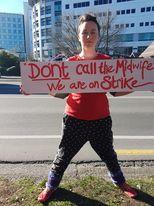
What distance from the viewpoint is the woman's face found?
10.3 feet

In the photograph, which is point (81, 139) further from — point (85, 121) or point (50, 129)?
point (50, 129)

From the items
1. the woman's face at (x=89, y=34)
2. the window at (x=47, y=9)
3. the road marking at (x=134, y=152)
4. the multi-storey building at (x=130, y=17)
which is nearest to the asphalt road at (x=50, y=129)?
the road marking at (x=134, y=152)

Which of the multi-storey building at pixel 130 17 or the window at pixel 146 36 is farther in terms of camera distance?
the multi-storey building at pixel 130 17

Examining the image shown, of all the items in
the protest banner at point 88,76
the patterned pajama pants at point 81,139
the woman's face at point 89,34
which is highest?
the woman's face at point 89,34

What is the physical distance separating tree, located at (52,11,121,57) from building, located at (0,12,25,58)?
82276mm

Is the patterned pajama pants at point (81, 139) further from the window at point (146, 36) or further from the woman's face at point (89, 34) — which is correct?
the window at point (146, 36)

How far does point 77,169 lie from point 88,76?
1614mm

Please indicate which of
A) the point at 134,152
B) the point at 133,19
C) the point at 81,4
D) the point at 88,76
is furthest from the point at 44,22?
the point at 88,76

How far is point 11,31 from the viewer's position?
134m

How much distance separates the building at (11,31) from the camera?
131625 mm

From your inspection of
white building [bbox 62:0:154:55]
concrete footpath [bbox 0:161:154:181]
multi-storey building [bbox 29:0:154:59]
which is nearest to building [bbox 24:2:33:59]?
multi-storey building [bbox 29:0:154:59]

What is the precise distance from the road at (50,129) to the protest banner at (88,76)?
1863mm

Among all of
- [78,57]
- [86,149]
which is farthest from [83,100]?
[86,149]

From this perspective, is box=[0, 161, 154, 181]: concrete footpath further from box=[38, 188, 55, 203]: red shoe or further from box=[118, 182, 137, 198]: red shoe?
box=[38, 188, 55, 203]: red shoe
